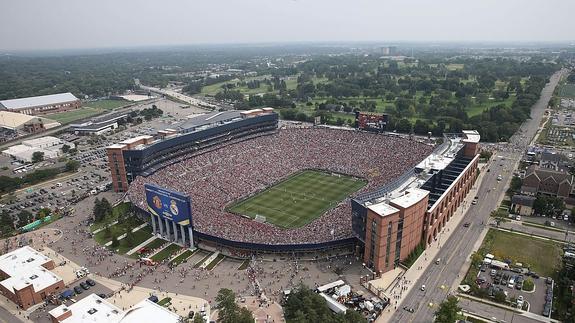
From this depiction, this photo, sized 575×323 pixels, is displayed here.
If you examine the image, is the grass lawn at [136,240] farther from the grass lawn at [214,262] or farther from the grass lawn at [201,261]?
the grass lawn at [214,262]

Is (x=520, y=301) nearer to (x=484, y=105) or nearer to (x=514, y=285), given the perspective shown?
(x=514, y=285)

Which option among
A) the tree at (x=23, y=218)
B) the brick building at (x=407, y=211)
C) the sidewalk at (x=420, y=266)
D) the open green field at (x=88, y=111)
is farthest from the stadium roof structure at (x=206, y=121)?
the open green field at (x=88, y=111)

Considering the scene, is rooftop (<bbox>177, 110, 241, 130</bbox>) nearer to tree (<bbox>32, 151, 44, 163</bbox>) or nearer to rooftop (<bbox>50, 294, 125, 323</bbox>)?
tree (<bbox>32, 151, 44, 163</bbox>)

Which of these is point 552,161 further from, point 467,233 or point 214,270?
point 214,270

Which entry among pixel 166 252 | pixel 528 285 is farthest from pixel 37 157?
pixel 528 285

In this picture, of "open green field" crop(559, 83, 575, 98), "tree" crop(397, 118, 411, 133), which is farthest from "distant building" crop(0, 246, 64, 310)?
"open green field" crop(559, 83, 575, 98)

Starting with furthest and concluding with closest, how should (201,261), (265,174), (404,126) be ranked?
(404,126) < (265,174) < (201,261)

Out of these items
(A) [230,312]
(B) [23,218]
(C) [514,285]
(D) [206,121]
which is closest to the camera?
(A) [230,312]
